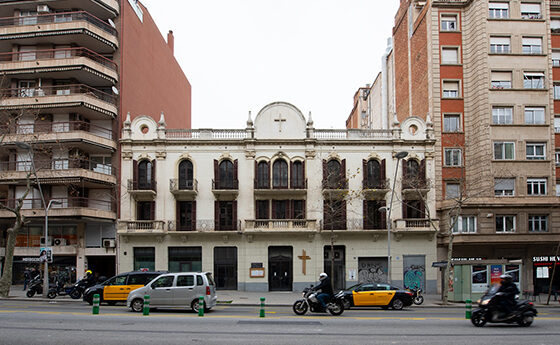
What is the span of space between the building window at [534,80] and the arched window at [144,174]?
26.8 meters

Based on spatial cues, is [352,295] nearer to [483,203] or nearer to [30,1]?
[483,203]

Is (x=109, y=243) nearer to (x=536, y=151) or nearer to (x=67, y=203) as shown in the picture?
(x=67, y=203)

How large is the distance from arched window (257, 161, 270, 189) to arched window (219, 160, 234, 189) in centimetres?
188

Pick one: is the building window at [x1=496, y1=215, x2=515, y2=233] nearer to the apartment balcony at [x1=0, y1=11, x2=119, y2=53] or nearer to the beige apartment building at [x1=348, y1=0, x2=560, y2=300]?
the beige apartment building at [x1=348, y1=0, x2=560, y2=300]

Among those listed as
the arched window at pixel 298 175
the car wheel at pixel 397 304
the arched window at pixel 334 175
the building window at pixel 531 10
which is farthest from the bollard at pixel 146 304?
the building window at pixel 531 10

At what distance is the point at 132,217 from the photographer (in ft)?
129

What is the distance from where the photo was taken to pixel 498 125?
3922cm

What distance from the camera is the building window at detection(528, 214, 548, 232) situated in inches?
1515

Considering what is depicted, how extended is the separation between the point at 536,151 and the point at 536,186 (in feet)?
8.03

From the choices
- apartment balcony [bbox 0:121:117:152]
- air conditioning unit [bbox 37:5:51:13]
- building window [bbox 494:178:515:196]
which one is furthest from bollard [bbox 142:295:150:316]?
air conditioning unit [bbox 37:5:51:13]

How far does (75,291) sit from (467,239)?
79.8 ft

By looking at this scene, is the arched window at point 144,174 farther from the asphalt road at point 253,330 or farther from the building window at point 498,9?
the building window at point 498,9

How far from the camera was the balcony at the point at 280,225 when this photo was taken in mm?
38656

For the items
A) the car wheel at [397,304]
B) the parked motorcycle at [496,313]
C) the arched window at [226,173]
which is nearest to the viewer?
the parked motorcycle at [496,313]
